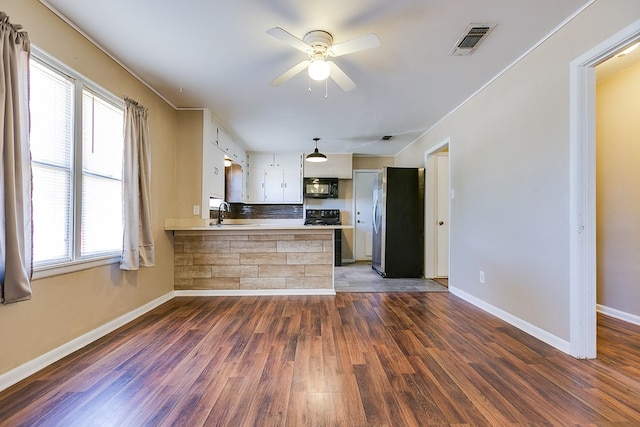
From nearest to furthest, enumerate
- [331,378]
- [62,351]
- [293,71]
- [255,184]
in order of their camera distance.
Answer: [331,378], [62,351], [293,71], [255,184]

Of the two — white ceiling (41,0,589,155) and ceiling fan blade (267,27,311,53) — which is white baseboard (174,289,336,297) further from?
ceiling fan blade (267,27,311,53)

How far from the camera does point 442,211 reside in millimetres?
4973

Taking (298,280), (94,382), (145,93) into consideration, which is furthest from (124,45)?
(298,280)

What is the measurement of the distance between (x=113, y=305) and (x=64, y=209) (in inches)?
39.0

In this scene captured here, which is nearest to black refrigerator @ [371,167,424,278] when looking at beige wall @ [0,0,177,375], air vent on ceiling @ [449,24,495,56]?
air vent on ceiling @ [449,24,495,56]

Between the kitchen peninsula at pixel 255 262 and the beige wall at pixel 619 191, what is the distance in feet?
9.75

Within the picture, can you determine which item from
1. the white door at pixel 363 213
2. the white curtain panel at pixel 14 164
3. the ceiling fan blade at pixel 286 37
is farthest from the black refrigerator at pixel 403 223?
the white curtain panel at pixel 14 164

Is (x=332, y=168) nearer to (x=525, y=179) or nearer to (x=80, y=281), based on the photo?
(x=525, y=179)

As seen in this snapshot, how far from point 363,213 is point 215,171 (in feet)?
12.0

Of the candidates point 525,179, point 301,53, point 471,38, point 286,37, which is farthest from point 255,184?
point 525,179

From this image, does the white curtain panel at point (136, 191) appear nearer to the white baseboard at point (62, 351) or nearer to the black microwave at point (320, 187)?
the white baseboard at point (62, 351)

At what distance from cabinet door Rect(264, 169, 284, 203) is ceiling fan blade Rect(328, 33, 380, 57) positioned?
4.23 meters

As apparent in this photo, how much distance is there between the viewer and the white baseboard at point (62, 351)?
5.82 ft

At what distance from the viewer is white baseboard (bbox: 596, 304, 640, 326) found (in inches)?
111
